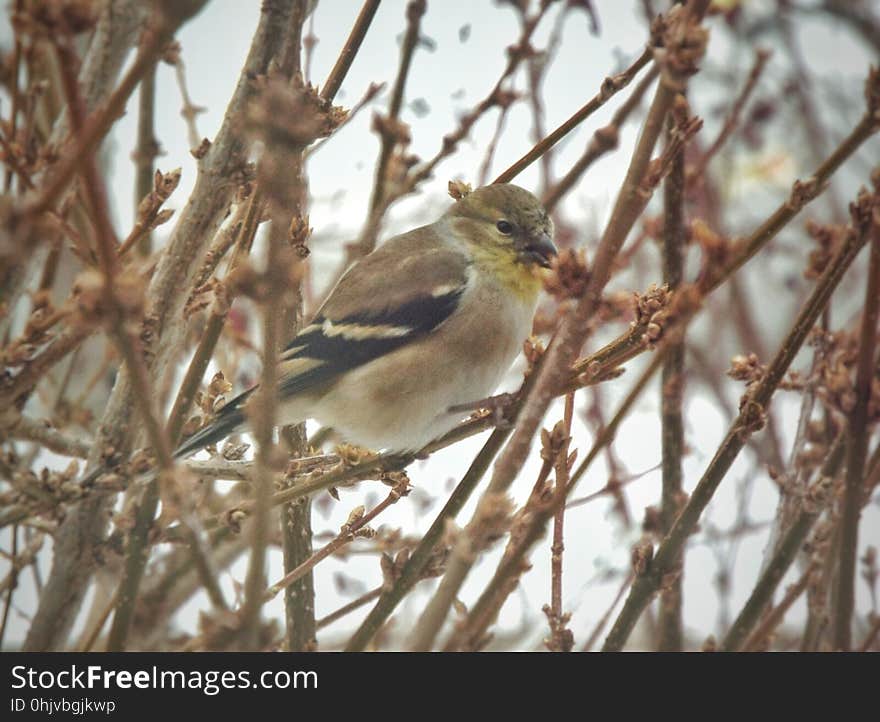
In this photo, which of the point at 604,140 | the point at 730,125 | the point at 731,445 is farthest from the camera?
the point at 730,125

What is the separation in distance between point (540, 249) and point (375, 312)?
677mm

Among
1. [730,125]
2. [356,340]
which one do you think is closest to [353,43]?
[356,340]

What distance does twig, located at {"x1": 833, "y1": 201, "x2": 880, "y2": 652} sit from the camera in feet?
5.37

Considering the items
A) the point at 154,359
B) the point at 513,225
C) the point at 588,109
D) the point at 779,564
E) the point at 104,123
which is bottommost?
the point at 779,564

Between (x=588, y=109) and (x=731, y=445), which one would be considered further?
(x=588, y=109)

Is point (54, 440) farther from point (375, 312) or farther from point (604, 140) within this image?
point (604, 140)

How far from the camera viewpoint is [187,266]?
2344 mm

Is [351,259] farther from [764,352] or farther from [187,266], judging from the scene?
[764,352]

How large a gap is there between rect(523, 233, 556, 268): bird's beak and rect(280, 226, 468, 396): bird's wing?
259 millimetres

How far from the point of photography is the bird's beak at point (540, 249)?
3277mm

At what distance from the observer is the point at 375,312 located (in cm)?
320

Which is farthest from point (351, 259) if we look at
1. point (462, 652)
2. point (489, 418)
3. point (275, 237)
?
point (275, 237)

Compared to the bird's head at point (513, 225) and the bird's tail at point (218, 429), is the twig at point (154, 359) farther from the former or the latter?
the bird's head at point (513, 225)
